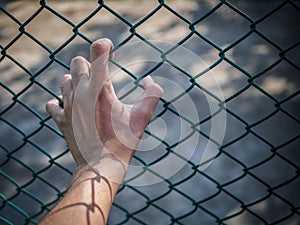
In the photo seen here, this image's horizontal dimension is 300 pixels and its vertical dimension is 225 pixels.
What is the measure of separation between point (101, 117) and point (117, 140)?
85 mm

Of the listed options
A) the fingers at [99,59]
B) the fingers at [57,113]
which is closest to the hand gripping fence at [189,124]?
the fingers at [57,113]

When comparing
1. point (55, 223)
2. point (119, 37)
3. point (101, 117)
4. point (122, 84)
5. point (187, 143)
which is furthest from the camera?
point (119, 37)

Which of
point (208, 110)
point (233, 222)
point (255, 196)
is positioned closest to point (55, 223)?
point (233, 222)

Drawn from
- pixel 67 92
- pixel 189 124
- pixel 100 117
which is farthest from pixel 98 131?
pixel 189 124

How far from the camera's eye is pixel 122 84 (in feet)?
9.65

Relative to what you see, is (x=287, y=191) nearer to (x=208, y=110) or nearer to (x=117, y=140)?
(x=208, y=110)

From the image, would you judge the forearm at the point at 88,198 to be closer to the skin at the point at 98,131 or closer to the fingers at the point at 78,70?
the skin at the point at 98,131

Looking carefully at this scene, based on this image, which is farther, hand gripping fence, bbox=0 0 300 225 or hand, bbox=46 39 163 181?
hand gripping fence, bbox=0 0 300 225

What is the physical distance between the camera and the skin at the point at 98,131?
117cm

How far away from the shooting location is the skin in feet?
3.82

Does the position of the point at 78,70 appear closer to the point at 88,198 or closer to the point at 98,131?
the point at 98,131

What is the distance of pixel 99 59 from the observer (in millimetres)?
1125

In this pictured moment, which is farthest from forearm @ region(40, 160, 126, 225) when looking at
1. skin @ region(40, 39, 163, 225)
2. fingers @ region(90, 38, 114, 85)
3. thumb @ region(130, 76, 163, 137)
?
fingers @ region(90, 38, 114, 85)

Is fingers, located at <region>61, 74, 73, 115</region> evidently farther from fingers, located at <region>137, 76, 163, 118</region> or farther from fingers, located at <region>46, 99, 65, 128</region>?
fingers, located at <region>137, 76, 163, 118</region>
